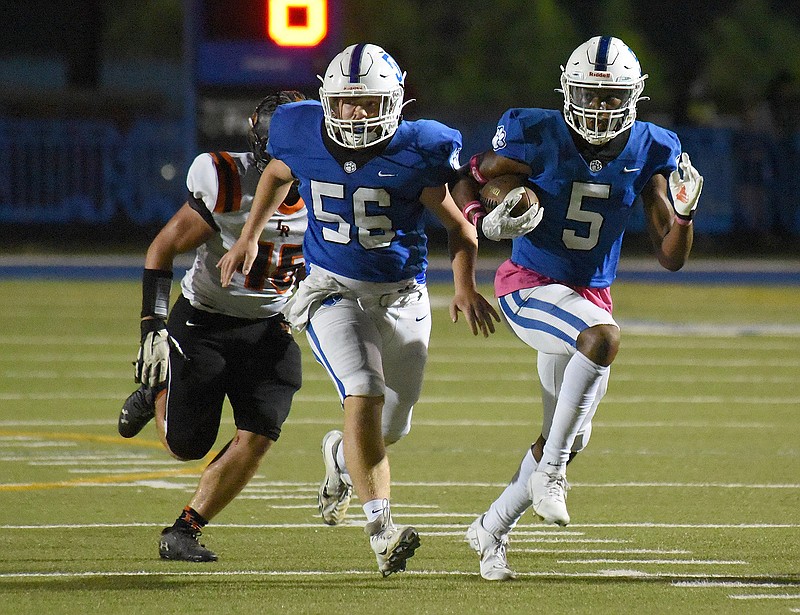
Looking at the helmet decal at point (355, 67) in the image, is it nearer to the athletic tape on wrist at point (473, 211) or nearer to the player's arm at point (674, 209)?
the athletic tape on wrist at point (473, 211)

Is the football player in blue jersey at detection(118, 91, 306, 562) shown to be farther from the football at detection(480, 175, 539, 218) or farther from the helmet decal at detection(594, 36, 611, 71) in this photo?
the helmet decal at detection(594, 36, 611, 71)

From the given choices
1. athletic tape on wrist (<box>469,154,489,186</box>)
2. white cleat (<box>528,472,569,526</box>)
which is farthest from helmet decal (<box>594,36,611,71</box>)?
white cleat (<box>528,472,569,526</box>)

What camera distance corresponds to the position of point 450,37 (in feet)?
139

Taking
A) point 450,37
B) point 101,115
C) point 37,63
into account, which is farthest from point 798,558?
point 450,37

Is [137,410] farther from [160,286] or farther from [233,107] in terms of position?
[233,107]

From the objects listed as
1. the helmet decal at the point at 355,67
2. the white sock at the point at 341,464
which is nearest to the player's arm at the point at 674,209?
the helmet decal at the point at 355,67

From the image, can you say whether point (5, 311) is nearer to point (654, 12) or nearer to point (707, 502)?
point (707, 502)

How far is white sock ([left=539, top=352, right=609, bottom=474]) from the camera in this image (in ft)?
14.9

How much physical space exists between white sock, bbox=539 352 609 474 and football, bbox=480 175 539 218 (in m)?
0.47

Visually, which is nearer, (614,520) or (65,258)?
(614,520)

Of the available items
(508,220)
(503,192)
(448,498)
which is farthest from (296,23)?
(508,220)

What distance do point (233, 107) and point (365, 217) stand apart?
10291 millimetres

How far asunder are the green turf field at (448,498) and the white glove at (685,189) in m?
1.07

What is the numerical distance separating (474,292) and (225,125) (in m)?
10.5
